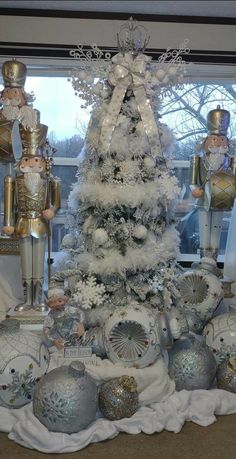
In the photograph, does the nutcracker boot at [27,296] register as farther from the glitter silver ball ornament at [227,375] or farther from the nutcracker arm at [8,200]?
the glitter silver ball ornament at [227,375]

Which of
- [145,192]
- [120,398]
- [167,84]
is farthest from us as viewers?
[167,84]

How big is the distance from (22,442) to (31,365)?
281 millimetres

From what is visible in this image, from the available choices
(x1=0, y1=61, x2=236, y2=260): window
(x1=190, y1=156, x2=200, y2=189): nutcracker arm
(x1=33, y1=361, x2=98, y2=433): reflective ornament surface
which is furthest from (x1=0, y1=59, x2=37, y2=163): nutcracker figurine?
(x1=33, y1=361, x2=98, y2=433): reflective ornament surface

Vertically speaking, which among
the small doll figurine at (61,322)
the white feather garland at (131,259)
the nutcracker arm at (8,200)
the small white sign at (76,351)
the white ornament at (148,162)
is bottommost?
the small white sign at (76,351)

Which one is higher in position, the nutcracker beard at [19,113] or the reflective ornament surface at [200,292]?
the nutcracker beard at [19,113]

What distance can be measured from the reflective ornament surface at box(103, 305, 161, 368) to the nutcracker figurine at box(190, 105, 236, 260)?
0.78m

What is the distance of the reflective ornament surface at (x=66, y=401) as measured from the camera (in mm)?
1725

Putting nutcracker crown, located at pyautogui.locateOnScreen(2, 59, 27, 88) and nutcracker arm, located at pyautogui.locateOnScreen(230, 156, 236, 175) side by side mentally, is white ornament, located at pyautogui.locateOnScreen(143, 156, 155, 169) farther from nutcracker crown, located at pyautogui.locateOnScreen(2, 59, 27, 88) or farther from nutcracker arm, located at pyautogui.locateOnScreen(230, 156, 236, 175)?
nutcracker crown, located at pyautogui.locateOnScreen(2, 59, 27, 88)

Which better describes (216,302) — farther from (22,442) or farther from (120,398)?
(22,442)

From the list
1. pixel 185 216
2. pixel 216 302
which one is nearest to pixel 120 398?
pixel 216 302

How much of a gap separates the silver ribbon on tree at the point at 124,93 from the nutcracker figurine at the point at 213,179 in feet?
1.44

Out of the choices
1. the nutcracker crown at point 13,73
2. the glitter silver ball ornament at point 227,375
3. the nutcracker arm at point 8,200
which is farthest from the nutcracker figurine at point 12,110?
the glitter silver ball ornament at point 227,375

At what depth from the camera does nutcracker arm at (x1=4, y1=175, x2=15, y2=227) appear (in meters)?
2.42

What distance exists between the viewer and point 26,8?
2.96m
